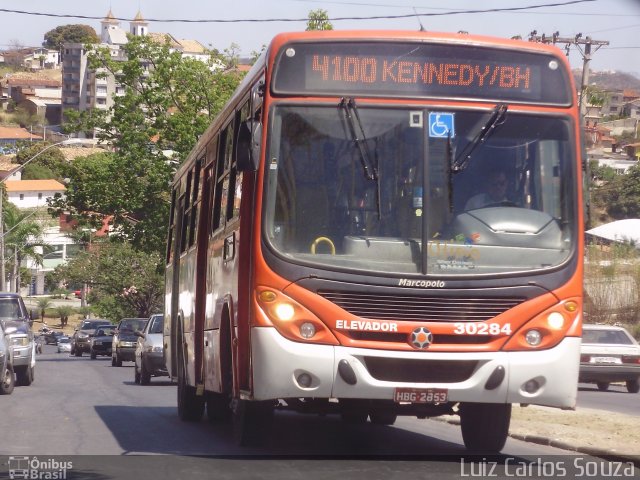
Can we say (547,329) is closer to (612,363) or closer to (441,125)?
(441,125)

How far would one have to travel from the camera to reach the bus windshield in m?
10.0

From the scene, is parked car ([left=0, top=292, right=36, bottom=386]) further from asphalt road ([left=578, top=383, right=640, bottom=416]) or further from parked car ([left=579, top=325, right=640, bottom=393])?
parked car ([left=579, top=325, right=640, bottom=393])

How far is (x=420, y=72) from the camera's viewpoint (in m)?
10.4

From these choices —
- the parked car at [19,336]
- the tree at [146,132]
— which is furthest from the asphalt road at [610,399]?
the tree at [146,132]

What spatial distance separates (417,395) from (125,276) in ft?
217

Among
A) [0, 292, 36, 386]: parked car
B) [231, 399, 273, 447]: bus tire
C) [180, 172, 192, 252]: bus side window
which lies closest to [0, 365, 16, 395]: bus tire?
[0, 292, 36, 386]: parked car

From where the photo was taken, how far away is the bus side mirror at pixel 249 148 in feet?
32.7

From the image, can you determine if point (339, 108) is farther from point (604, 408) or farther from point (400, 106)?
point (604, 408)

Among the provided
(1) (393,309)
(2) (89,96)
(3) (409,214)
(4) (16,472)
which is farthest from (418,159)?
(2) (89,96)

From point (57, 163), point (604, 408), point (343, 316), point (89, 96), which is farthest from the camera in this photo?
point (89, 96)

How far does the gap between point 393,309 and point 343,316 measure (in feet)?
1.33

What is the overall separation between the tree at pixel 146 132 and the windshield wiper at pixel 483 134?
30784 millimetres

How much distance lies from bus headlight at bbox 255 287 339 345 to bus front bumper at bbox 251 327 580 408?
61 millimetres

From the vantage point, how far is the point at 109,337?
53.6 metres
